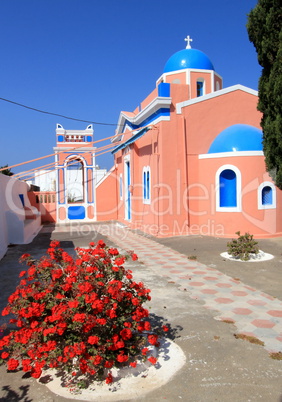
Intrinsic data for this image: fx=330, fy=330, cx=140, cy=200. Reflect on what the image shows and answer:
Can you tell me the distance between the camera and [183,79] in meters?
14.4

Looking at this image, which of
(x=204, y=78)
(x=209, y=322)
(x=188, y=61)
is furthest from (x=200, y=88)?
(x=209, y=322)

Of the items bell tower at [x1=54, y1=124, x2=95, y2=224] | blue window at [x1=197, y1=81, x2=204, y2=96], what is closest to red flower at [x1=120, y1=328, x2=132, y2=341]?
blue window at [x1=197, y1=81, x2=204, y2=96]

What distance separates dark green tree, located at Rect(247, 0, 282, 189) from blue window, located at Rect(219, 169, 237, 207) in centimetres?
347

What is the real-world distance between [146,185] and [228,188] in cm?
364

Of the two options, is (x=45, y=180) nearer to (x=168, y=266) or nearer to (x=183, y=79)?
(x=183, y=79)

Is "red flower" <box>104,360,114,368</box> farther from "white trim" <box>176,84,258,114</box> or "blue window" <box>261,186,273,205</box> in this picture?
"white trim" <box>176,84,258,114</box>

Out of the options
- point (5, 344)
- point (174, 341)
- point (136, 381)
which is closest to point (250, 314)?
point (174, 341)

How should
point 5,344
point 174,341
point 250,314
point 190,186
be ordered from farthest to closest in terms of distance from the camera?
point 190,186, point 250,314, point 174,341, point 5,344

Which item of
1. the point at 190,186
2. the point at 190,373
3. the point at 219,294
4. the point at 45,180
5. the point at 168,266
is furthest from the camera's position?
the point at 45,180

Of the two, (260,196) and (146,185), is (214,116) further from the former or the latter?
(146,185)

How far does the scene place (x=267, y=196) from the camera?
1191 centimetres

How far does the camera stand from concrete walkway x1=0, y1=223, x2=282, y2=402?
3166 millimetres

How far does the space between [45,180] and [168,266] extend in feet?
85.7

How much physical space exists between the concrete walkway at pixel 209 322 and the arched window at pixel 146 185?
13.0ft
